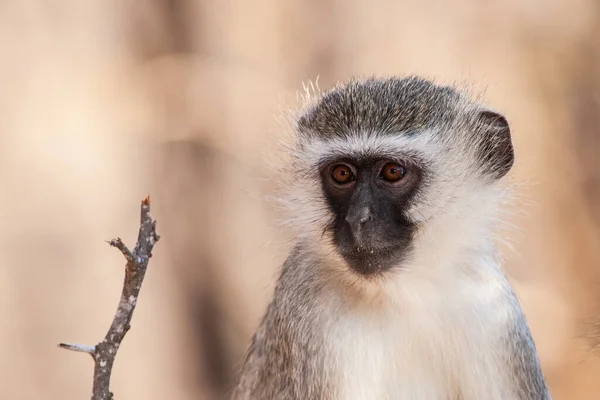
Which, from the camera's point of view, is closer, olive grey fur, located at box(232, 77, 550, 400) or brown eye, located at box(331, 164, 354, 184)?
olive grey fur, located at box(232, 77, 550, 400)

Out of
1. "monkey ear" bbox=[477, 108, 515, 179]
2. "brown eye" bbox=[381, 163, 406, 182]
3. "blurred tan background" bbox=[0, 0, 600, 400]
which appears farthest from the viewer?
"blurred tan background" bbox=[0, 0, 600, 400]

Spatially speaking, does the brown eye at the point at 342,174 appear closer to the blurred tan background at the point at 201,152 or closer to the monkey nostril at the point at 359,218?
the monkey nostril at the point at 359,218

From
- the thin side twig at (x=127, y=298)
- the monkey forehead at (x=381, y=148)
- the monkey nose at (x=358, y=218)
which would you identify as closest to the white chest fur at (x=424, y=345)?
the monkey nose at (x=358, y=218)

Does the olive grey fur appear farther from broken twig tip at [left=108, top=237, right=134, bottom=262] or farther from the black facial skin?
broken twig tip at [left=108, top=237, right=134, bottom=262]

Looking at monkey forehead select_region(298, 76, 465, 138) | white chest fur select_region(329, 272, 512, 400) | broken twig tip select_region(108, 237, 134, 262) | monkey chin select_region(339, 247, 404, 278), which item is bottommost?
white chest fur select_region(329, 272, 512, 400)

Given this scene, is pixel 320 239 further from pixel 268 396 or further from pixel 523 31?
pixel 523 31

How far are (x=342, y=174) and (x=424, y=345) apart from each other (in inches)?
25.9

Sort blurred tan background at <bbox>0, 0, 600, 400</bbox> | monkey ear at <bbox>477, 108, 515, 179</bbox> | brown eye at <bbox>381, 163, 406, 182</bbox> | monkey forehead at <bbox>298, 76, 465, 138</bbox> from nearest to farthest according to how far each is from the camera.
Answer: brown eye at <bbox>381, 163, 406, 182</bbox> < monkey forehead at <bbox>298, 76, 465, 138</bbox> < monkey ear at <bbox>477, 108, 515, 179</bbox> < blurred tan background at <bbox>0, 0, 600, 400</bbox>

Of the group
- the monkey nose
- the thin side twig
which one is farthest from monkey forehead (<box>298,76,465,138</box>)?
the thin side twig

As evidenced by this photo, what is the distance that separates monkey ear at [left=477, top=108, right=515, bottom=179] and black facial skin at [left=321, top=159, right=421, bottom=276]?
1.09 ft

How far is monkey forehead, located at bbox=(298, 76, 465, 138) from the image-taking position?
309cm

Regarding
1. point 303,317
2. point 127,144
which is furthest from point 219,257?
point 303,317

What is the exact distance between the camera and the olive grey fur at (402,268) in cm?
293

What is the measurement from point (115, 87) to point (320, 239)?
2988mm
